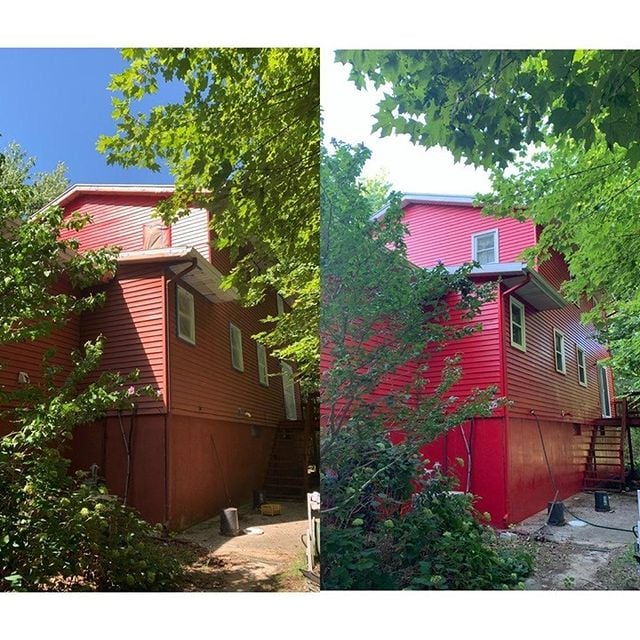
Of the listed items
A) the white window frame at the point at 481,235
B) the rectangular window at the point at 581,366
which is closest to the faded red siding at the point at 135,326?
the white window frame at the point at 481,235

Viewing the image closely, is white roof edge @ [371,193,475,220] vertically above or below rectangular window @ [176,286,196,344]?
above

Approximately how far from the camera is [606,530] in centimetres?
310

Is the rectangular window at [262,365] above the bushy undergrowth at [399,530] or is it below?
above

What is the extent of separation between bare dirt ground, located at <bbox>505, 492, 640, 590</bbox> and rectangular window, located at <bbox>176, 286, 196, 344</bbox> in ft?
6.02

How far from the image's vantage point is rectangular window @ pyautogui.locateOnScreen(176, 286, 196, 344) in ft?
10.6

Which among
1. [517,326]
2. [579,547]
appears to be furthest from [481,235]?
[579,547]

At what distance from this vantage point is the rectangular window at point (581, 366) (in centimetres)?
321

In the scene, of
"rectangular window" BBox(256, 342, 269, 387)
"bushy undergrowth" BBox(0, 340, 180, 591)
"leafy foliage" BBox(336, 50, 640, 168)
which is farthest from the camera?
"rectangular window" BBox(256, 342, 269, 387)

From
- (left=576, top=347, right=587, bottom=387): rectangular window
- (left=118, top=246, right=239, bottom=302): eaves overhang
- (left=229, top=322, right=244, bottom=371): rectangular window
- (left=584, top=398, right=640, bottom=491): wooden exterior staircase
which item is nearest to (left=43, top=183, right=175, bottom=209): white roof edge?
(left=118, top=246, right=239, bottom=302): eaves overhang

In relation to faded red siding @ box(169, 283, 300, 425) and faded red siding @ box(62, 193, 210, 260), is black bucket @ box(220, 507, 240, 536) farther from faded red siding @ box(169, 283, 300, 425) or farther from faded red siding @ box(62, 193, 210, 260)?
faded red siding @ box(62, 193, 210, 260)

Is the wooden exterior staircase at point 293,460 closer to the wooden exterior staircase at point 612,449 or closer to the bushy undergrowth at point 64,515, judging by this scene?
the bushy undergrowth at point 64,515
